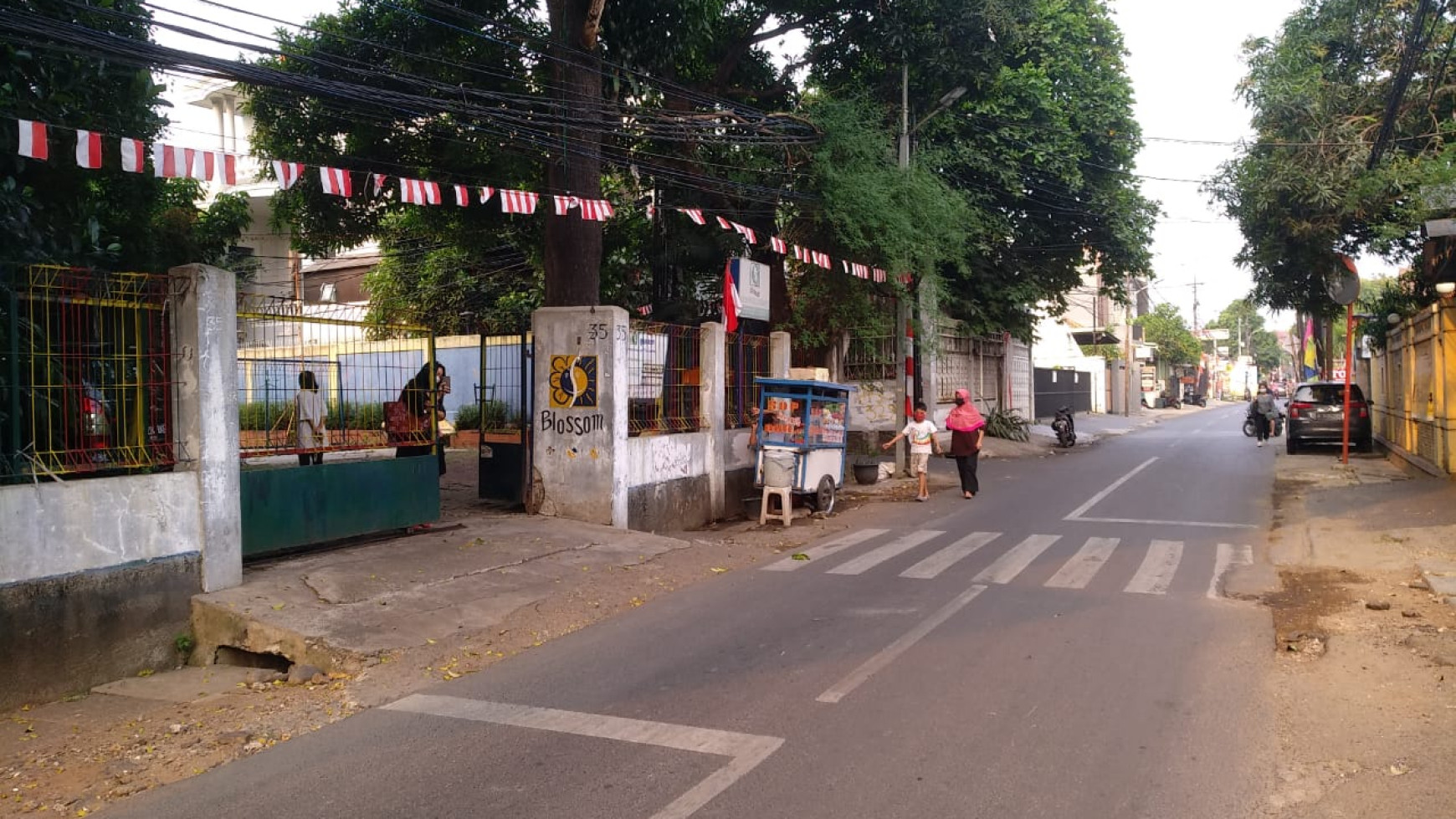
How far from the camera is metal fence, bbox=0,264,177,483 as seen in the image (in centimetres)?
654

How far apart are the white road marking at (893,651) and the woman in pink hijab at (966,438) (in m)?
7.00

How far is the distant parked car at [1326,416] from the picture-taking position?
862 inches

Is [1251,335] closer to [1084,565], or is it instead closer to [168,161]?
[1084,565]

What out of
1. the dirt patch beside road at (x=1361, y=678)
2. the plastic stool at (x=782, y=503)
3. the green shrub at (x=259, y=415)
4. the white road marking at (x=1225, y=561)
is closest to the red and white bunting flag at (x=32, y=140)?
the green shrub at (x=259, y=415)

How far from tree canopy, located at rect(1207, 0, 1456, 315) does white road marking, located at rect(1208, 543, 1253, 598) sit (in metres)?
8.69

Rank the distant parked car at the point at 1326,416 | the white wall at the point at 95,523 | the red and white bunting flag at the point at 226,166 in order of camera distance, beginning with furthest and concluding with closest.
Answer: the distant parked car at the point at 1326,416 < the red and white bunting flag at the point at 226,166 < the white wall at the point at 95,523

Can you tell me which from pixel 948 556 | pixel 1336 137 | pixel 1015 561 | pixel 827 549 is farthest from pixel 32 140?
pixel 1336 137

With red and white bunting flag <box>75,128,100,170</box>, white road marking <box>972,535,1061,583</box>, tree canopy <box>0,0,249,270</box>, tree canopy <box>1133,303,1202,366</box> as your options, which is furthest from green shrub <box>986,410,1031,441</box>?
tree canopy <box>1133,303,1202,366</box>

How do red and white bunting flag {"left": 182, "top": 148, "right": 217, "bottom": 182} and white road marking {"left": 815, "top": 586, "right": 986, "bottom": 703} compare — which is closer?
white road marking {"left": 815, "top": 586, "right": 986, "bottom": 703}

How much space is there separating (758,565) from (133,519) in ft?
18.9

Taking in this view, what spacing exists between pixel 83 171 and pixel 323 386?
2964 millimetres

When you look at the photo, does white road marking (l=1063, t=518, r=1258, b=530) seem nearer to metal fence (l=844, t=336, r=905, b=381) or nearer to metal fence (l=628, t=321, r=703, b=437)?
metal fence (l=628, t=321, r=703, b=437)

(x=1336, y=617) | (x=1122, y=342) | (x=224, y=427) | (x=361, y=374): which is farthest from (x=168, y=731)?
(x=1122, y=342)

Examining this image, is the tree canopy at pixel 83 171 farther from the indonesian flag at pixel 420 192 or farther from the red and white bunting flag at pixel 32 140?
the indonesian flag at pixel 420 192
